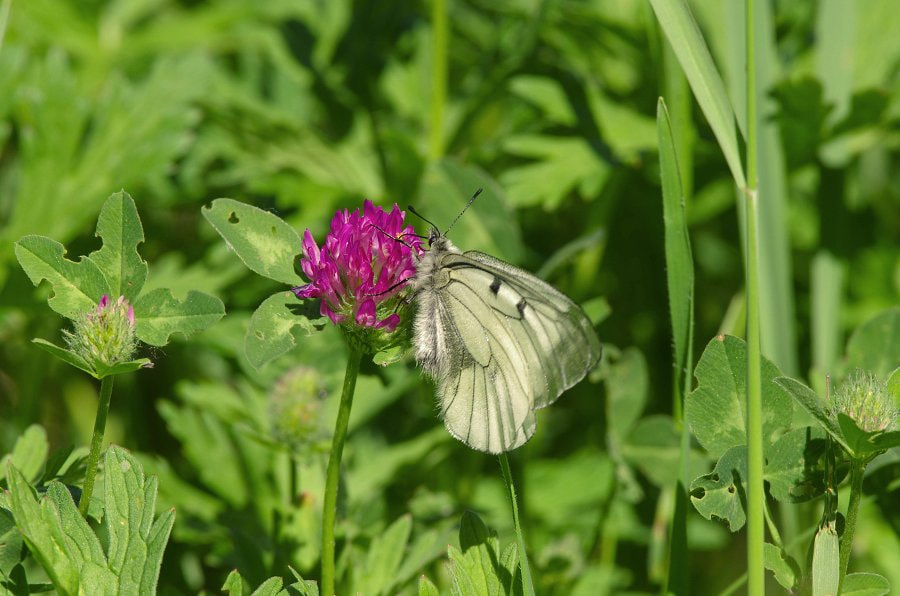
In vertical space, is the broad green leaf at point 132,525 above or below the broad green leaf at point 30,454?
below

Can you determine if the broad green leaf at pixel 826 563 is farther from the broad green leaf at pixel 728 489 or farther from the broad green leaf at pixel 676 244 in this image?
the broad green leaf at pixel 676 244

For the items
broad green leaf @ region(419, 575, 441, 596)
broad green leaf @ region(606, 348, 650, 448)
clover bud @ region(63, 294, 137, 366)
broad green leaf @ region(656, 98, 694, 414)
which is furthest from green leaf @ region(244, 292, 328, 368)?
broad green leaf @ region(606, 348, 650, 448)

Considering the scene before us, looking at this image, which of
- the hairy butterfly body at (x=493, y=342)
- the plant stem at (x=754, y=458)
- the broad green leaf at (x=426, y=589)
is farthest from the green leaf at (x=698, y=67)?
the broad green leaf at (x=426, y=589)

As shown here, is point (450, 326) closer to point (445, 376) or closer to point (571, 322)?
point (445, 376)

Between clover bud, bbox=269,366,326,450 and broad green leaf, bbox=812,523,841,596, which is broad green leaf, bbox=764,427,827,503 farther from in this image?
clover bud, bbox=269,366,326,450

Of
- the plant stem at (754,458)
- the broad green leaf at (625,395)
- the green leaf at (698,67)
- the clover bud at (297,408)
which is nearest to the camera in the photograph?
the plant stem at (754,458)

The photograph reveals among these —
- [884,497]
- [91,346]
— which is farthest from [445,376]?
[884,497]
